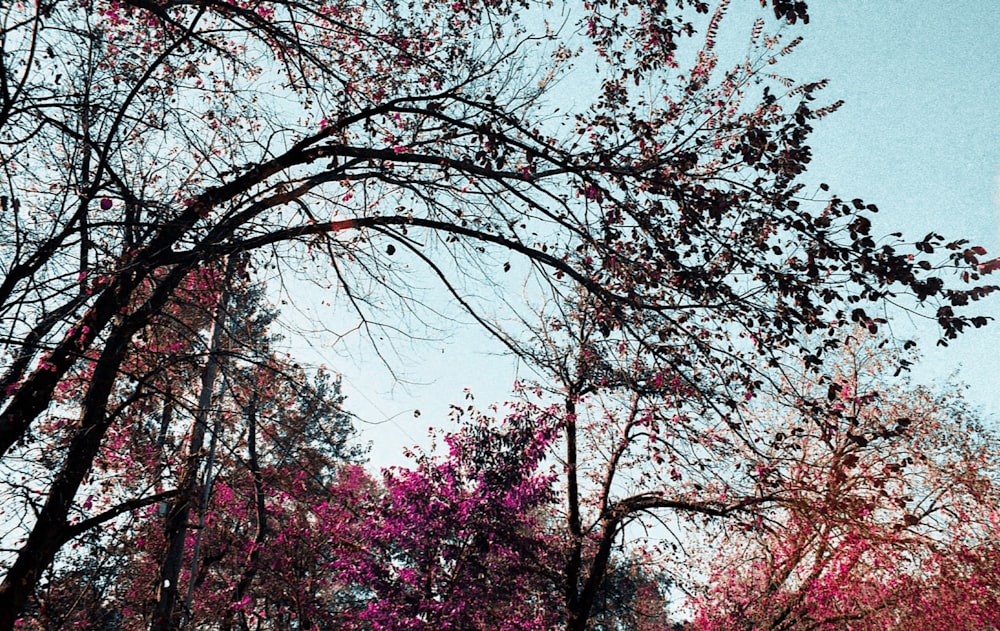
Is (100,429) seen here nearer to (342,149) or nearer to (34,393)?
(34,393)

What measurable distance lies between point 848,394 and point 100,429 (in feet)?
41.8

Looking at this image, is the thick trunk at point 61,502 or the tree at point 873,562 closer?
the thick trunk at point 61,502

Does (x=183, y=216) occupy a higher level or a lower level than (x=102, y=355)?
higher

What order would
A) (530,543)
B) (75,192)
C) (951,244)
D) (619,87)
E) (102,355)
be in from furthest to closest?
(530,543), (619,87), (102,355), (75,192), (951,244)

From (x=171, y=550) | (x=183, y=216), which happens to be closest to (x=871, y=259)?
(x=183, y=216)

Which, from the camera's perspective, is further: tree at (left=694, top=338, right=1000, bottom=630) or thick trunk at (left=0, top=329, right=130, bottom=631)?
tree at (left=694, top=338, right=1000, bottom=630)

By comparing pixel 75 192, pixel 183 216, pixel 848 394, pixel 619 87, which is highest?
pixel 848 394

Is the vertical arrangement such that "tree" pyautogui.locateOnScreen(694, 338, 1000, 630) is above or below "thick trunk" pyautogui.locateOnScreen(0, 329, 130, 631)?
above

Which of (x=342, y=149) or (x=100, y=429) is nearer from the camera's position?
(x=100, y=429)

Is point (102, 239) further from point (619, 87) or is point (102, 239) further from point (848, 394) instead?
point (848, 394)

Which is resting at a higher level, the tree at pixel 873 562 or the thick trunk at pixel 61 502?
the tree at pixel 873 562

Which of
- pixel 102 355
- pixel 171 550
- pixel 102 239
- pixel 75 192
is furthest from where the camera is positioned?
pixel 171 550

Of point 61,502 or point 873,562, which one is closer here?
point 61,502

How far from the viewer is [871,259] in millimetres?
4453
